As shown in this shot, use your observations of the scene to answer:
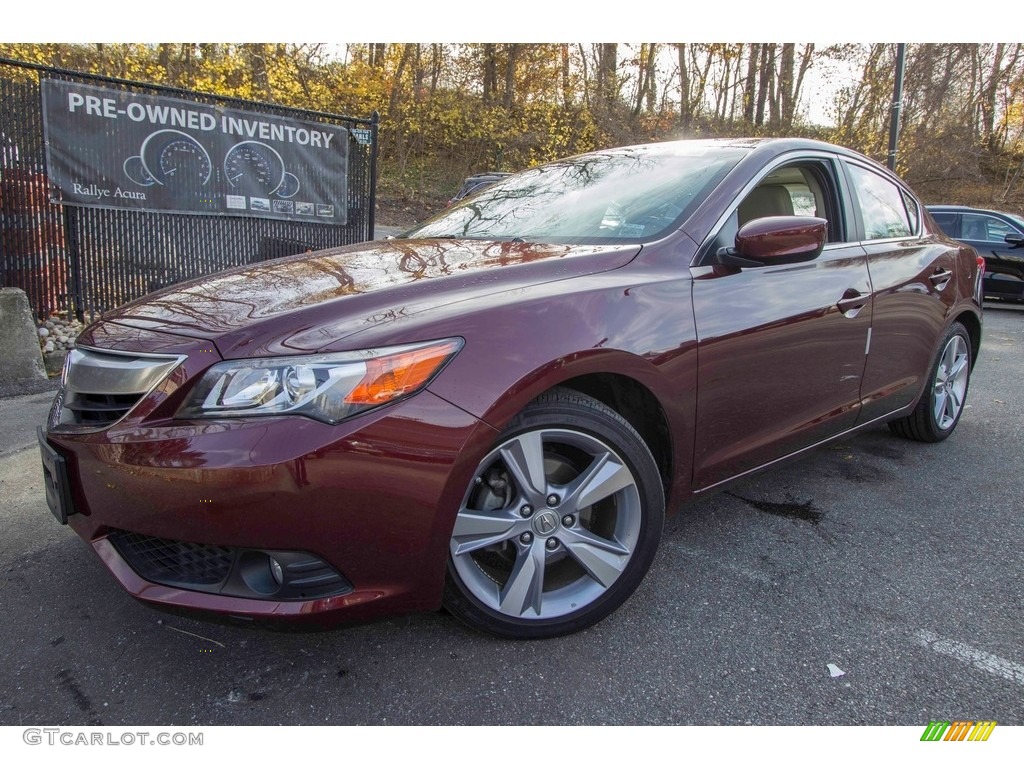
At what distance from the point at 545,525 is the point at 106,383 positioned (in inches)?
50.6

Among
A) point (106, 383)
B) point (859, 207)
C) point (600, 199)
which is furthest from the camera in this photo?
point (859, 207)

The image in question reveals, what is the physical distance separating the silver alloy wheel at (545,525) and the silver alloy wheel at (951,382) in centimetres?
267

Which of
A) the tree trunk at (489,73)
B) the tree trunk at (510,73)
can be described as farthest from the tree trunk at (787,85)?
the tree trunk at (489,73)

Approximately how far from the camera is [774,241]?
7.71 feet

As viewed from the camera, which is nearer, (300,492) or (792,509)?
(300,492)

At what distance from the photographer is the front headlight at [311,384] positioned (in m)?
1.67

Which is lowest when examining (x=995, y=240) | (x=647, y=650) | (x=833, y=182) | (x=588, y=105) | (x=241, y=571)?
(x=647, y=650)

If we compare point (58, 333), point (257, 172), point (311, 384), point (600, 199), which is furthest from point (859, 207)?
point (58, 333)

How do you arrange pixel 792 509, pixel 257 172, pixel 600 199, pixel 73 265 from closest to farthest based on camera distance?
pixel 600 199 → pixel 792 509 → pixel 73 265 → pixel 257 172

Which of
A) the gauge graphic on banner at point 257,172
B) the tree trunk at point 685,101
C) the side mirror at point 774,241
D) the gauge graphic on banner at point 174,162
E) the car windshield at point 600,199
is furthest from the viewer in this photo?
the tree trunk at point 685,101

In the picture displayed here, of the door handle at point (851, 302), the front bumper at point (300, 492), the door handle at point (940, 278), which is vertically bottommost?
the front bumper at point (300, 492)

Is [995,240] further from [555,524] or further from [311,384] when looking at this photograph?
[311,384]

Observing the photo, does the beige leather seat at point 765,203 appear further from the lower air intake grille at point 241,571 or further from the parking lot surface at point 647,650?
the lower air intake grille at point 241,571

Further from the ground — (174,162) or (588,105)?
(588,105)
